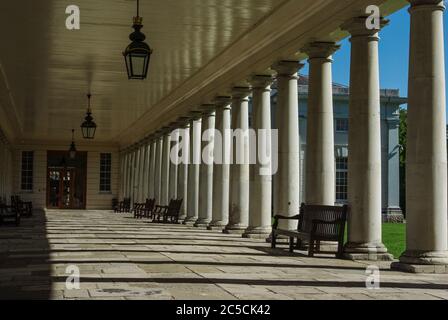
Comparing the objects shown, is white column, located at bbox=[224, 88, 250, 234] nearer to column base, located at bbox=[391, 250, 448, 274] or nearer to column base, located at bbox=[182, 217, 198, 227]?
column base, located at bbox=[182, 217, 198, 227]

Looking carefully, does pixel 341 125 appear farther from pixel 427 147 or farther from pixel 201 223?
pixel 427 147

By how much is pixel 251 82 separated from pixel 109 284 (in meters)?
11.7

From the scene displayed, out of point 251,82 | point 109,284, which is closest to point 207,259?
point 109,284

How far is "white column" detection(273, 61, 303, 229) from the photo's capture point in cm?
1694

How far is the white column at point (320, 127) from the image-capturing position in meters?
14.9

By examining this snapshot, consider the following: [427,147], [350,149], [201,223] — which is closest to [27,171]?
[201,223]

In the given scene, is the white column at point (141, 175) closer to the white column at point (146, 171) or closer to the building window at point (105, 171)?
the white column at point (146, 171)

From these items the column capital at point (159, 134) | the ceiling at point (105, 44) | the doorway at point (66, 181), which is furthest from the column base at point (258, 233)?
the doorway at point (66, 181)

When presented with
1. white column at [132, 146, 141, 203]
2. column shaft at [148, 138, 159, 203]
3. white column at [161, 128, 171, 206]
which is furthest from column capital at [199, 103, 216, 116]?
white column at [132, 146, 141, 203]

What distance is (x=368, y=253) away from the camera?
1266 cm

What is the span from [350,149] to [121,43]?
7371 millimetres

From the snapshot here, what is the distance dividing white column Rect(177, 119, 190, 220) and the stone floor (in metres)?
13.5

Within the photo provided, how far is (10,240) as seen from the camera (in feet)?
53.2

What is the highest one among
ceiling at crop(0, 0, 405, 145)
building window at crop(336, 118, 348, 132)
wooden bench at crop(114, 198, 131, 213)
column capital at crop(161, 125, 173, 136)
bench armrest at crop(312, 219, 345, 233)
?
building window at crop(336, 118, 348, 132)
